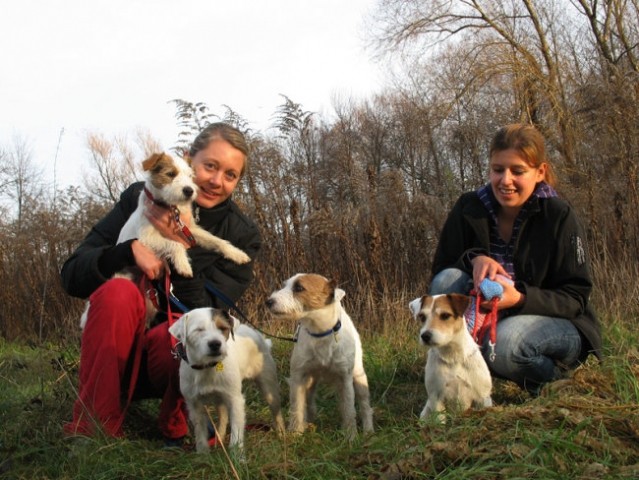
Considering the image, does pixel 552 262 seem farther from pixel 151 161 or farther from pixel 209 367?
pixel 151 161

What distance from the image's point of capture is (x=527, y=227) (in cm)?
404

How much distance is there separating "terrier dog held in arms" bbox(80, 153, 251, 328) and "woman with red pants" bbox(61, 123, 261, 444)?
0.05 metres

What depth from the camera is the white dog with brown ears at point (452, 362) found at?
353 centimetres

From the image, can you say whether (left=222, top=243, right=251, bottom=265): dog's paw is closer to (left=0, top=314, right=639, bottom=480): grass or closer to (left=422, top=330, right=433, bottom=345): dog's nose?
(left=0, top=314, right=639, bottom=480): grass

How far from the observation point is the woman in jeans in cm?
383

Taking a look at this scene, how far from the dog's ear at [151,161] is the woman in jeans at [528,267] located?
2031 millimetres

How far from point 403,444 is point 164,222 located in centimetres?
224

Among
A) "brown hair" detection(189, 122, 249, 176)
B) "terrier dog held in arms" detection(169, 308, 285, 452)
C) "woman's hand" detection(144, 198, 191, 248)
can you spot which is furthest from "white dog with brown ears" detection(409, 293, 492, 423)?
"woman's hand" detection(144, 198, 191, 248)

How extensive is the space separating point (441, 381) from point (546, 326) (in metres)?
0.78

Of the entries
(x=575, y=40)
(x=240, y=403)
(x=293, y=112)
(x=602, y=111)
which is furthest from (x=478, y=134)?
(x=575, y=40)

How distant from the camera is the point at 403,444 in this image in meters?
2.84

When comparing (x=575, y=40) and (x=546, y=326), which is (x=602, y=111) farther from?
(x=575, y=40)

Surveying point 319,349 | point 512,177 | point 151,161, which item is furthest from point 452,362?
point 151,161

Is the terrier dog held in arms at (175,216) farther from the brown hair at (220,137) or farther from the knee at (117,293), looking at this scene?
the knee at (117,293)
